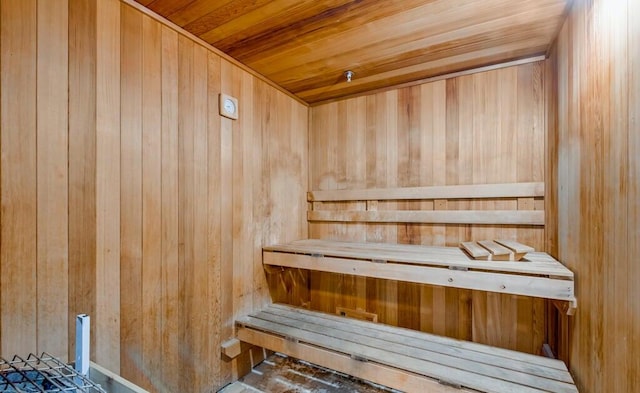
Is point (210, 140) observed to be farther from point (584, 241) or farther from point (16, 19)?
point (584, 241)

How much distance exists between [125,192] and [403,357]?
1633 mm

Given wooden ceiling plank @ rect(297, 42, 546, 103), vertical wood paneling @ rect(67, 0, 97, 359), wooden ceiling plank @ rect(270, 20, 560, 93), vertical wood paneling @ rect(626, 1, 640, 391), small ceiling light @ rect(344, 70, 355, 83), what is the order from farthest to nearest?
small ceiling light @ rect(344, 70, 355, 83), wooden ceiling plank @ rect(297, 42, 546, 103), wooden ceiling plank @ rect(270, 20, 560, 93), vertical wood paneling @ rect(67, 0, 97, 359), vertical wood paneling @ rect(626, 1, 640, 391)

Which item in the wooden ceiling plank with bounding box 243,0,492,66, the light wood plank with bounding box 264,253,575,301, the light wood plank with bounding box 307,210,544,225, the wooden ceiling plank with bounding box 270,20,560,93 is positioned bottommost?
the light wood plank with bounding box 264,253,575,301

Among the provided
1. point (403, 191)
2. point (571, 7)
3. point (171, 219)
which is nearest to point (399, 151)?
point (403, 191)

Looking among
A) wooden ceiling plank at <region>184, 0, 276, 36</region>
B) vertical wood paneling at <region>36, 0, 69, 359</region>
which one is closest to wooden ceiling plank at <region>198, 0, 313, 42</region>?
wooden ceiling plank at <region>184, 0, 276, 36</region>

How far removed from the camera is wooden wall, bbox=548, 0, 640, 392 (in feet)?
2.69

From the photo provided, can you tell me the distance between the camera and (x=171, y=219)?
5.03 ft

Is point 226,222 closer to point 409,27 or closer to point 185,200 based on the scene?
point 185,200

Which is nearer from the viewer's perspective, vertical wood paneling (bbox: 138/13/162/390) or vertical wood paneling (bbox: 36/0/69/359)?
vertical wood paneling (bbox: 36/0/69/359)

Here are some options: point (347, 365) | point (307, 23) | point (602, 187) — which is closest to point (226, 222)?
point (347, 365)

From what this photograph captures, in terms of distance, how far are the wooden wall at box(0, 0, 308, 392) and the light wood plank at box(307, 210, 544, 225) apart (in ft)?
2.46

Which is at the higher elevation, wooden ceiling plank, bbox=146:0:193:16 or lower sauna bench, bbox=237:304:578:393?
wooden ceiling plank, bbox=146:0:193:16

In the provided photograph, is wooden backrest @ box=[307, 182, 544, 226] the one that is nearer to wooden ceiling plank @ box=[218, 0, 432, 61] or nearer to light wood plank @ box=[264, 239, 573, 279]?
light wood plank @ box=[264, 239, 573, 279]

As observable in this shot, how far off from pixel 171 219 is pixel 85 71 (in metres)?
0.78
